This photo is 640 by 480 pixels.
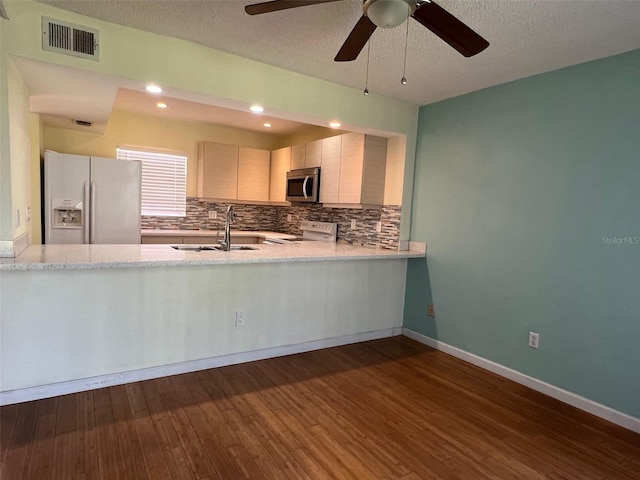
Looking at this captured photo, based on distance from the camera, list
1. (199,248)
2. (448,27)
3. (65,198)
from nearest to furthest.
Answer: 1. (448,27)
2. (199,248)
3. (65,198)

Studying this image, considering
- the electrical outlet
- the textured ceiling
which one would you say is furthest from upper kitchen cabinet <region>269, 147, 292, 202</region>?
the electrical outlet

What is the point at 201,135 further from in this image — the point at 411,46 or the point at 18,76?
the point at 411,46

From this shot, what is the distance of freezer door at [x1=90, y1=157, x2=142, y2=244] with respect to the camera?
12.2 feet

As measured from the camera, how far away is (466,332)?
3330 millimetres

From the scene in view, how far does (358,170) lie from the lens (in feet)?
12.4

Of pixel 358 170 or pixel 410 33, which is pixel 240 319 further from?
pixel 410 33

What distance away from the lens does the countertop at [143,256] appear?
2203 millimetres

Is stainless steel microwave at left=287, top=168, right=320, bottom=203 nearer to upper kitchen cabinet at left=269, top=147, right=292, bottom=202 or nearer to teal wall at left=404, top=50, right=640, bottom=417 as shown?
upper kitchen cabinet at left=269, top=147, right=292, bottom=202

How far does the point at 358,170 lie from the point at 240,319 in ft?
6.05

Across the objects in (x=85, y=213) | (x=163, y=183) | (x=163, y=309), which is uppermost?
(x=163, y=183)

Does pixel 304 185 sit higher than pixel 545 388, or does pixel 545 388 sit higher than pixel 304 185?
pixel 304 185

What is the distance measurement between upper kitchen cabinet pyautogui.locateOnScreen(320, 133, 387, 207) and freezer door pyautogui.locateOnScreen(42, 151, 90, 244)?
2.46 metres

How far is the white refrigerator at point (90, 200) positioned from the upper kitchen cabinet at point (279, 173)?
1.79 meters

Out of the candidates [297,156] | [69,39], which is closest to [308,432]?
[69,39]
